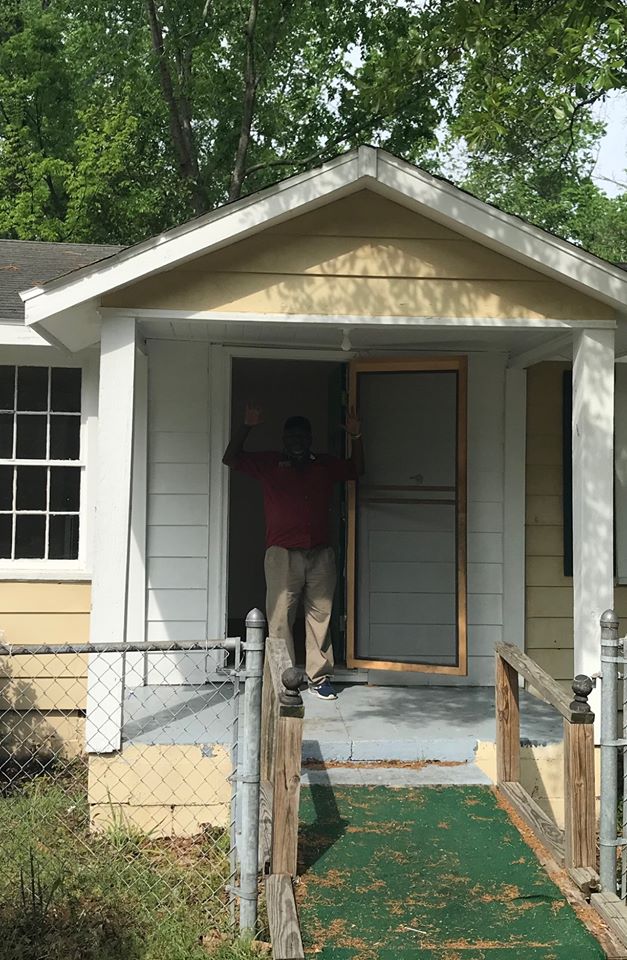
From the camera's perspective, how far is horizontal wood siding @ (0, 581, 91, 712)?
723cm

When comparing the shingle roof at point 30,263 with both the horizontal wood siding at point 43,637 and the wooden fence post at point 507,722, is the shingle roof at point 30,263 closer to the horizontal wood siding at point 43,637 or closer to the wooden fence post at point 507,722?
the horizontal wood siding at point 43,637

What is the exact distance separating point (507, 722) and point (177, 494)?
10.1ft

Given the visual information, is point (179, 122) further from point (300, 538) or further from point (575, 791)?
point (575, 791)

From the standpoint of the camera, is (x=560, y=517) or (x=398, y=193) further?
(x=560, y=517)

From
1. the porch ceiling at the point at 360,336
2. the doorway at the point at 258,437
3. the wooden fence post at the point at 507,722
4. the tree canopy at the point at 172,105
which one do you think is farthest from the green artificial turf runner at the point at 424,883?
the tree canopy at the point at 172,105

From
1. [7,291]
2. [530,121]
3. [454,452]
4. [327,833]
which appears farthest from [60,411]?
[530,121]

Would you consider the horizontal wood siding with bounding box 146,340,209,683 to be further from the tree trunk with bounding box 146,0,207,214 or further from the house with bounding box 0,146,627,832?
the tree trunk with bounding box 146,0,207,214

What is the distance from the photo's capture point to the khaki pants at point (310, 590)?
7180mm

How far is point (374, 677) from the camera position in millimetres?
7652

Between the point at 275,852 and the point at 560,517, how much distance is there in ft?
13.8

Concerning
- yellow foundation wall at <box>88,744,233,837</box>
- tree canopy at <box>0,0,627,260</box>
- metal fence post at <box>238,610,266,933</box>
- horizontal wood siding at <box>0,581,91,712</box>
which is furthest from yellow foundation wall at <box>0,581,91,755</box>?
tree canopy at <box>0,0,627,260</box>

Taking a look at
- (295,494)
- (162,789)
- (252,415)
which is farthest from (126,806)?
(252,415)

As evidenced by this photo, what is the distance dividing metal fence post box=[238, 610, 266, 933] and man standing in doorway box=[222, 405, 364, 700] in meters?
2.91

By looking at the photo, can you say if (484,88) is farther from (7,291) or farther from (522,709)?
(522,709)
